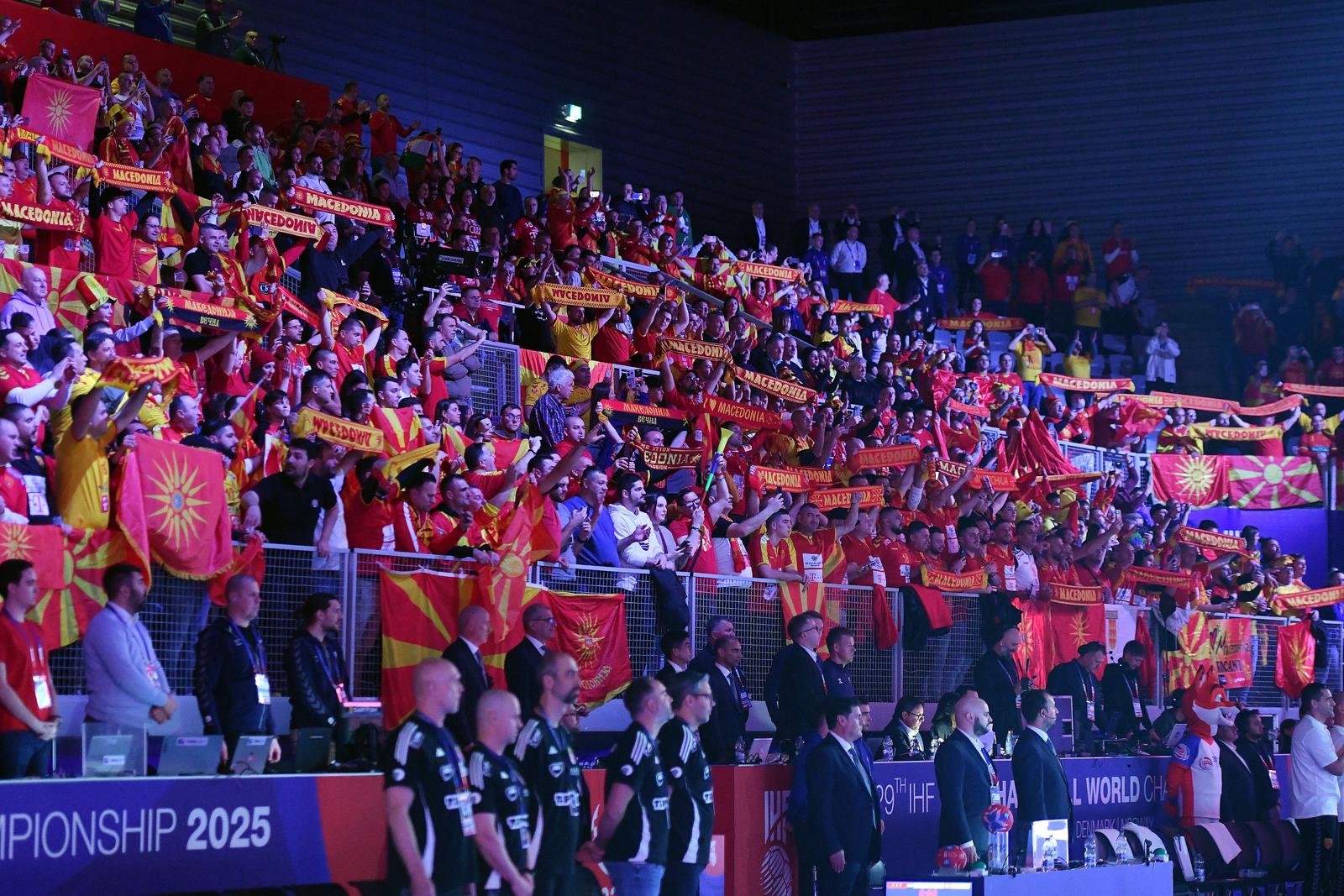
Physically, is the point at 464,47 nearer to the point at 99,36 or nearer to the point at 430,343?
the point at 99,36

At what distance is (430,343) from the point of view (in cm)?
1509

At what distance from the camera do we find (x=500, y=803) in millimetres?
7762

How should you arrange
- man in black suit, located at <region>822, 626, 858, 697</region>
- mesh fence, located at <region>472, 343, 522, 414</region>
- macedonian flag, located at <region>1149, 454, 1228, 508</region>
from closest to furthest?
man in black suit, located at <region>822, 626, 858, 697</region>, mesh fence, located at <region>472, 343, 522, 414</region>, macedonian flag, located at <region>1149, 454, 1228, 508</region>

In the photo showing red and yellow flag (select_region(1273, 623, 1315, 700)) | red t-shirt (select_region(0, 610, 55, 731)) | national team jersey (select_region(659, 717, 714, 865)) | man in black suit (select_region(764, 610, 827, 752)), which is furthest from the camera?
red and yellow flag (select_region(1273, 623, 1315, 700))

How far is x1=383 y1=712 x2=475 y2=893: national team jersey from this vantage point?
24.4 feet

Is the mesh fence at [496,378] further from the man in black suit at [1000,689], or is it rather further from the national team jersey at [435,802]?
the national team jersey at [435,802]

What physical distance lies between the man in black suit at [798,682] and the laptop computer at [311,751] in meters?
3.81

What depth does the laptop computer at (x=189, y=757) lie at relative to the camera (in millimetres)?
8117

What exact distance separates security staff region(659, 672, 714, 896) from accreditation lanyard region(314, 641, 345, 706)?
1747 millimetres

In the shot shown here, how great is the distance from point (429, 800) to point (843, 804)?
154 inches

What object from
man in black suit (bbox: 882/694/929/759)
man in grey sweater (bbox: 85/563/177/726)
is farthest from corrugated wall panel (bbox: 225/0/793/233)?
man in grey sweater (bbox: 85/563/177/726)

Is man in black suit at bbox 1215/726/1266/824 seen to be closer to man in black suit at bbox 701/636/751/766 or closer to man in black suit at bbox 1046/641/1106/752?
man in black suit at bbox 1046/641/1106/752

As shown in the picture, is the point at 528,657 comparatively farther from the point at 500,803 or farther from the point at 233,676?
the point at 500,803

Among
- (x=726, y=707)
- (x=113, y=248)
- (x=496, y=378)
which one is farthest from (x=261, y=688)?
(x=496, y=378)
